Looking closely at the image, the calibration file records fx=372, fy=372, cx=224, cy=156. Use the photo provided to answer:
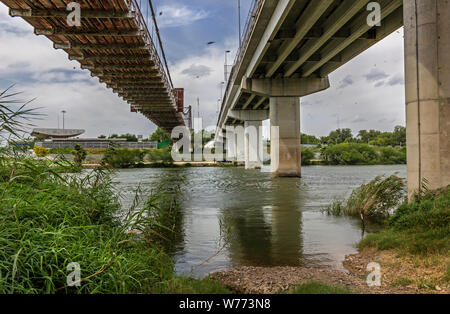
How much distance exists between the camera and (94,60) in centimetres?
2702

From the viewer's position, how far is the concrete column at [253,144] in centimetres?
5709

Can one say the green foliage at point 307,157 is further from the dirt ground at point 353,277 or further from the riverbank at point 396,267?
the dirt ground at point 353,277

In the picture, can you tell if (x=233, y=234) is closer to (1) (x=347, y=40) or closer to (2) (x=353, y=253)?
(2) (x=353, y=253)

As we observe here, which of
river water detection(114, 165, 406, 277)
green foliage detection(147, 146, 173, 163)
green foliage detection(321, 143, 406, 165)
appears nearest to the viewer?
river water detection(114, 165, 406, 277)

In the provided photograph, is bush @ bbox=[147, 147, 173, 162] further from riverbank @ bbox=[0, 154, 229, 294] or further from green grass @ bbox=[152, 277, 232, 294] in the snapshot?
green grass @ bbox=[152, 277, 232, 294]

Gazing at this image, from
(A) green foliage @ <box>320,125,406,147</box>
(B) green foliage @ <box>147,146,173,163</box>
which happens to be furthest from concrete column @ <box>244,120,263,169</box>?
(A) green foliage @ <box>320,125,406,147</box>

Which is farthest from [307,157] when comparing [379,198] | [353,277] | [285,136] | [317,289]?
[317,289]

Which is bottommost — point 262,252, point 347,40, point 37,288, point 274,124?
point 262,252

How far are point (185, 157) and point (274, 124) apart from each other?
52.6m

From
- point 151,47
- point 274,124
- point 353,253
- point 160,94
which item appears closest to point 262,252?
point 353,253

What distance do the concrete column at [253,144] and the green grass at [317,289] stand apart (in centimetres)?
5208

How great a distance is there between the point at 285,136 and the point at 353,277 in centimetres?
2837

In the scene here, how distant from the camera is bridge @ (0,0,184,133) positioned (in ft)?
60.3

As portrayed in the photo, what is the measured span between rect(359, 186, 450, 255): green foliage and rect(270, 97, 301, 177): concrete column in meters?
24.9
